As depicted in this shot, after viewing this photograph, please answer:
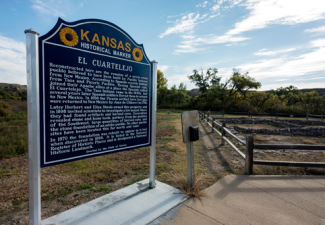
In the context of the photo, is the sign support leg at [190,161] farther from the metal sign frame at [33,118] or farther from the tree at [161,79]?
the tree at [161,79]

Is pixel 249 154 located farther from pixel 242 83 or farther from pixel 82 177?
pixel 242 83

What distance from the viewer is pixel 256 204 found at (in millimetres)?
3213

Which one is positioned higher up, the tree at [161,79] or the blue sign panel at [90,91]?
the tree at [161,79]

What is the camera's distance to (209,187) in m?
3.84

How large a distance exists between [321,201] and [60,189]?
513 cm

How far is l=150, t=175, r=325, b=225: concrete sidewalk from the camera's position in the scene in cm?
277

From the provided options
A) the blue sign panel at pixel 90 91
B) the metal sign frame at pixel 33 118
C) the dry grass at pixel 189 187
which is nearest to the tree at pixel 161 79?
the dry grass at pixel 189 187

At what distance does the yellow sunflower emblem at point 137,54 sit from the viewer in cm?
332

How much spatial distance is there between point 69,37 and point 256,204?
13.2 ft

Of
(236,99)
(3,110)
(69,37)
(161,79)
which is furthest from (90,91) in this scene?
(161,79)

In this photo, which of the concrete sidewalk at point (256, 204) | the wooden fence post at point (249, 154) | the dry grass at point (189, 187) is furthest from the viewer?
the wooden fence post at point (249, 154)

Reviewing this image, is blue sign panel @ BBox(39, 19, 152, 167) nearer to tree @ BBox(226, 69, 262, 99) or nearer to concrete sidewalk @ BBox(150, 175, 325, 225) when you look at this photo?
concrete sidewalk @ BBox(150, 175, 325, 225)

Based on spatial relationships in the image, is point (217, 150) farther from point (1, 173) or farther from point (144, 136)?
point (1, 173)

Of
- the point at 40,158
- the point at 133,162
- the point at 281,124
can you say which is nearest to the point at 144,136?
the point at 40,158
